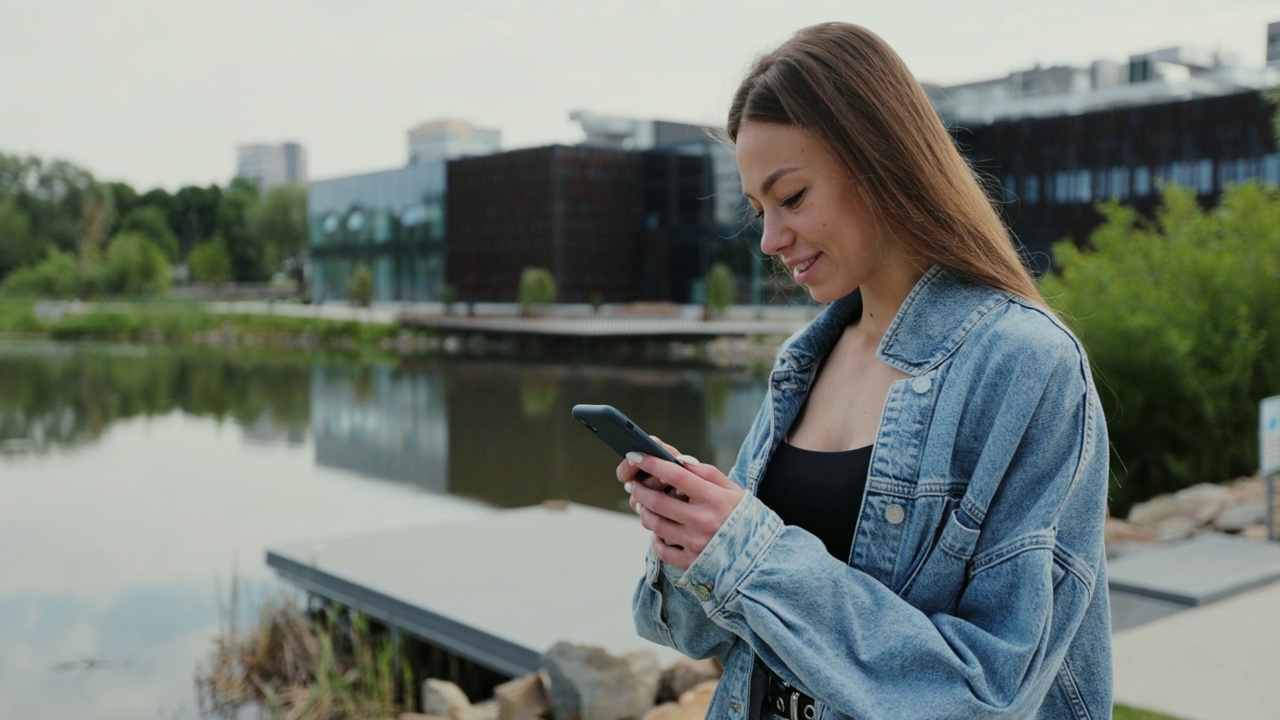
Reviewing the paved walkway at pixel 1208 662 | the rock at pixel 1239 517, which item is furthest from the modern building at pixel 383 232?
the paved walkway at pixel 1208 662

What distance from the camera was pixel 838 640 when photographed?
101 cm

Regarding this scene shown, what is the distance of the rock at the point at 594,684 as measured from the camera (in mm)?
3535

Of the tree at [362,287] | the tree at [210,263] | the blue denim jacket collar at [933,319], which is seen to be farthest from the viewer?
the tree at [210,263]

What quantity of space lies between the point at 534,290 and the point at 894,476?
28227 millimetres

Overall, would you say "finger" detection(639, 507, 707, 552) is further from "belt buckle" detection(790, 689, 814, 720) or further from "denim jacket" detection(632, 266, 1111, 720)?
"belt buckle" detection(790, 689, 814, 720)

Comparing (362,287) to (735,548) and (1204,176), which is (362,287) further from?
(735,548)

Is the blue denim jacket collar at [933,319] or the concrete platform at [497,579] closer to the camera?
the blue denim jacket collar at [933,319]

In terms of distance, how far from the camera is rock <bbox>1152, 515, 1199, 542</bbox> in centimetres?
598

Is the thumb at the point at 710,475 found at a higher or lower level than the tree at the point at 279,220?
lower

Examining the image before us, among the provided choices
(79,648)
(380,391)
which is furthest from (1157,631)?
A: (380,391)

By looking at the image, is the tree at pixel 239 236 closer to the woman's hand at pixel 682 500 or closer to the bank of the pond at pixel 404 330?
the bank of the pond at pixel 404 330

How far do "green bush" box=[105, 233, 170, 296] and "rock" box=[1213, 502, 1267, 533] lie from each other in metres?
42.8

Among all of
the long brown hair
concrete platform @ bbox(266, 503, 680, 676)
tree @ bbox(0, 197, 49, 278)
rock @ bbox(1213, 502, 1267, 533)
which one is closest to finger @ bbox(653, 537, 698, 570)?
the long brown hair

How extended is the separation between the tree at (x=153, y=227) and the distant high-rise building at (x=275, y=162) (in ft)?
206
